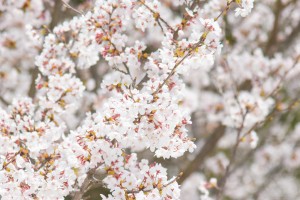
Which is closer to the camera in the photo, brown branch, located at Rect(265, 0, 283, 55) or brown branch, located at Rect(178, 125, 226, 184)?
brown branch, located at Rect(178, 125, 226, 184)

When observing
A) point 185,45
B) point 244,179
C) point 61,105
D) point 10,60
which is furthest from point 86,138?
point 244,179

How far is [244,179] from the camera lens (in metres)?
11.4

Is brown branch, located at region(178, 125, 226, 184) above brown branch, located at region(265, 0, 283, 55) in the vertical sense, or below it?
below

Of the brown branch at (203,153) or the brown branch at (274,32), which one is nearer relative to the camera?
the brown branch at (203,153)

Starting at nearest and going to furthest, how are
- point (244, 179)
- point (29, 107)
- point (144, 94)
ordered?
point (144, 94)
point (29, 107)
point (244, 179)

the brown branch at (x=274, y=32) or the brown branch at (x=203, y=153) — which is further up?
the brown branch at (x=274, y=32)

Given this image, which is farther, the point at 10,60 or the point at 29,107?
the point at 10,60

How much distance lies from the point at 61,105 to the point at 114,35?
994 millimetres

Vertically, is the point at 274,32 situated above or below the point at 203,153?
above

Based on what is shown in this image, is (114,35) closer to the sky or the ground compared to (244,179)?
closer to the ground

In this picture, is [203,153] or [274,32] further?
[274,32]

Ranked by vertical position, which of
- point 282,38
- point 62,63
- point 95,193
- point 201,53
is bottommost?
point 201,53

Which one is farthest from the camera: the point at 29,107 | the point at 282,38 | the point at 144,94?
the point at 282,38

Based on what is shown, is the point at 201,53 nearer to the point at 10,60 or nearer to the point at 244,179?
the point at 10,60
